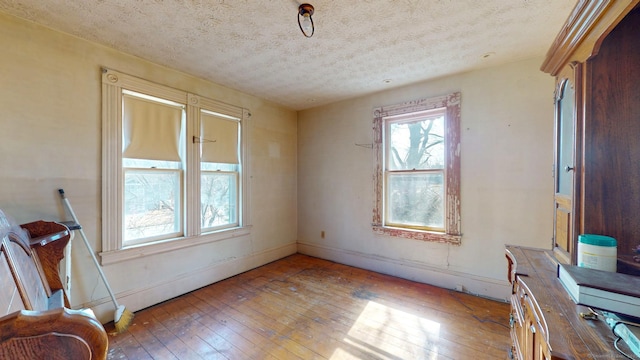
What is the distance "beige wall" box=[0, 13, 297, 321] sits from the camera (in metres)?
1.85

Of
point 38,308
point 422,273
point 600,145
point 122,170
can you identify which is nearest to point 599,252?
point 600,145

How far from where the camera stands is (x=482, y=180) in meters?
2.77

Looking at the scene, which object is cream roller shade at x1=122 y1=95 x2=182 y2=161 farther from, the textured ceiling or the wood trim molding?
the wood trim molding

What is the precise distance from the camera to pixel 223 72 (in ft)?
9.30

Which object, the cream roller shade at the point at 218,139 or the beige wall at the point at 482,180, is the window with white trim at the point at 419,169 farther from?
the cream roller shade at the point at 218,139

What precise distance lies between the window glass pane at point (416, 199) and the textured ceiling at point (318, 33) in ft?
4.25

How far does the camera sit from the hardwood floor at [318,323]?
191 centimetres

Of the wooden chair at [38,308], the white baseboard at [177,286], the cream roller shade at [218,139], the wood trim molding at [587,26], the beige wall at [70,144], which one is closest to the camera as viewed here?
the wooden chair at [38,308]

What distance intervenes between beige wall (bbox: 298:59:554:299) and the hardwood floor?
0.32 m

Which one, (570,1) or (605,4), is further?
(570,1)

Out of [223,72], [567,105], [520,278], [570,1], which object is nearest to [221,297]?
[223,72]

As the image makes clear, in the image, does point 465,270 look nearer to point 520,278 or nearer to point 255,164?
point 520,278

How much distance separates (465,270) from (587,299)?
2.20m

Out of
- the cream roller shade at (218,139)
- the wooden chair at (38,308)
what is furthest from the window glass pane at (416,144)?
the wooden chair at (38,308)
